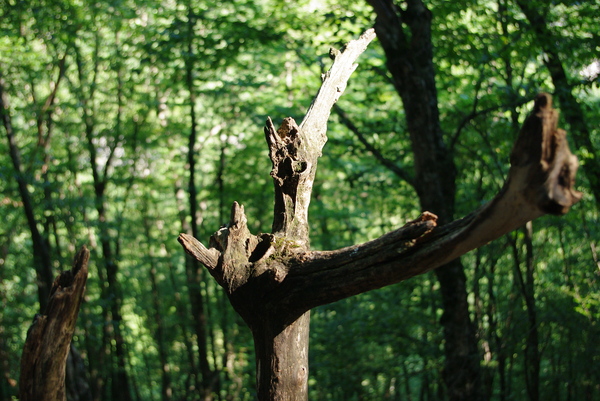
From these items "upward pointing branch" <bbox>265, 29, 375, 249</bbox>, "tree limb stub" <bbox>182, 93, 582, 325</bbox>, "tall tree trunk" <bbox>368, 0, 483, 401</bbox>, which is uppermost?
Result: "tall tree trunk" <bbox>368, 0, 483, 401</bbox>

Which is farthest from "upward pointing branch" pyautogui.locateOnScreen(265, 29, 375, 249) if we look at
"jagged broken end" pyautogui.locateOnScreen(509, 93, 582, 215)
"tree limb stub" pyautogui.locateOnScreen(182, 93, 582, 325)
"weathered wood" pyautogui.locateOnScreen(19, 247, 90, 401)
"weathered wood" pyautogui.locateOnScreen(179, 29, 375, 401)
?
"weathered wood" pyautogui.locateOnScreen(19, 247, 90, 401)

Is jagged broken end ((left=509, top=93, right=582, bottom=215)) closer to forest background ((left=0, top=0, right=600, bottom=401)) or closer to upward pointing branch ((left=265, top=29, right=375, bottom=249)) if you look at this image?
upward pointing branch ((left=265, top=29, right=375, bottom=249))

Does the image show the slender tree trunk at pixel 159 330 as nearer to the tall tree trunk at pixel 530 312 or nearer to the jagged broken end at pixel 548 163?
the tall tree trunk at pixel 530 312

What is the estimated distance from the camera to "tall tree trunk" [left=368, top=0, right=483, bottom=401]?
5719mm

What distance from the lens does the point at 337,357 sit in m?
7.48

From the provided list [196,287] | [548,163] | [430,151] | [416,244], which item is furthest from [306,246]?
[196,287]

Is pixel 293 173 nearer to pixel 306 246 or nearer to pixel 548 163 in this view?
pixel 306 246

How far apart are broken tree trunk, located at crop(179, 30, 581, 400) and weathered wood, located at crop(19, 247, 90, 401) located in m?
1.51

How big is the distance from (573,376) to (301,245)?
19.4 ft

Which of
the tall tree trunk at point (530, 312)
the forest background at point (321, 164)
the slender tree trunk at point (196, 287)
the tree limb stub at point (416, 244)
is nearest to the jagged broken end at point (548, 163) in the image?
the tree limb stub at point (416, 244)

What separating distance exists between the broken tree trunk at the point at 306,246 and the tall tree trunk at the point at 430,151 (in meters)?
2.95

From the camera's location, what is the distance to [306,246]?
98.3 inches

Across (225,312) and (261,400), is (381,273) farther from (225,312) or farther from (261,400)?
(225,312)

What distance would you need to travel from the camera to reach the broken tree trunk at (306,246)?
1.56 metres
